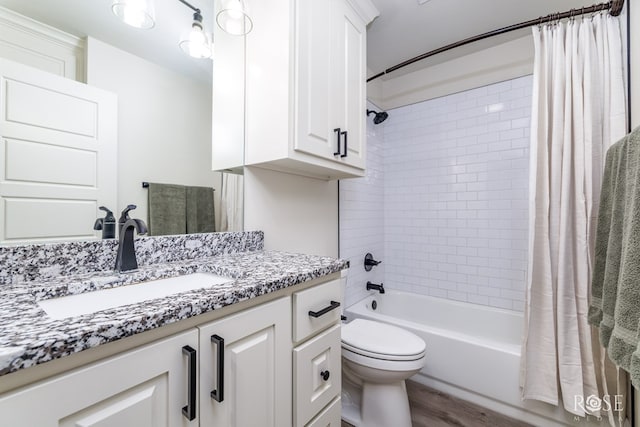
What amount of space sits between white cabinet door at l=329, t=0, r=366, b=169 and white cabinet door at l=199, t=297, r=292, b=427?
0.90 meters

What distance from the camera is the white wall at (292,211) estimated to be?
4.48 feet

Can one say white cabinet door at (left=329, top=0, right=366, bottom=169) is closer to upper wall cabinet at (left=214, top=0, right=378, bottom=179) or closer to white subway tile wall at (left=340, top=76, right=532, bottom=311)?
upper wall cabinet at (left=214, top=0, right=378, bottom=179)

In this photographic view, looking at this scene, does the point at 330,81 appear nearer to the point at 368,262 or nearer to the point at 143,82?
the point at 143,82

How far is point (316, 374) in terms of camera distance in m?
0.90

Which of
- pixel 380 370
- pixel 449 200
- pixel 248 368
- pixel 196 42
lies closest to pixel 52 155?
pixel 196 42

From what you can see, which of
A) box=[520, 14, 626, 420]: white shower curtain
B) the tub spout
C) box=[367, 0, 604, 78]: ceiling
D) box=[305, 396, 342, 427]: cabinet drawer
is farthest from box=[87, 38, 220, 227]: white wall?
box=[520, 14, 626, 420]: white shower curtain

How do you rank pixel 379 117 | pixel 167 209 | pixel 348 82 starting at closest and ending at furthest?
pixel 167 209 → pixel 348 82 → pixel 379 117

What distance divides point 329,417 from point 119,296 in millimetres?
812

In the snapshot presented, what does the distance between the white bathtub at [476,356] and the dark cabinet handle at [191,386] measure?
1508mm

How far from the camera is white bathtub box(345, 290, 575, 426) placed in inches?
58.4

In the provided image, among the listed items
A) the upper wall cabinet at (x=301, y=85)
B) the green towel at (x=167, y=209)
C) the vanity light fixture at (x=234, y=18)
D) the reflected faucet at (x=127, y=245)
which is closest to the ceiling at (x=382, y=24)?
the vanity light fixture at (x=234, y=18)

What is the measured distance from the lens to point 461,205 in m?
2.18

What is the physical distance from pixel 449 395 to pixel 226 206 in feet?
5.80

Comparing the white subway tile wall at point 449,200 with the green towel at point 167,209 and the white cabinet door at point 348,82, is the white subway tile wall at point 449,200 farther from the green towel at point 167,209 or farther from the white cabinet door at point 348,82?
the green towel at point 167,209
